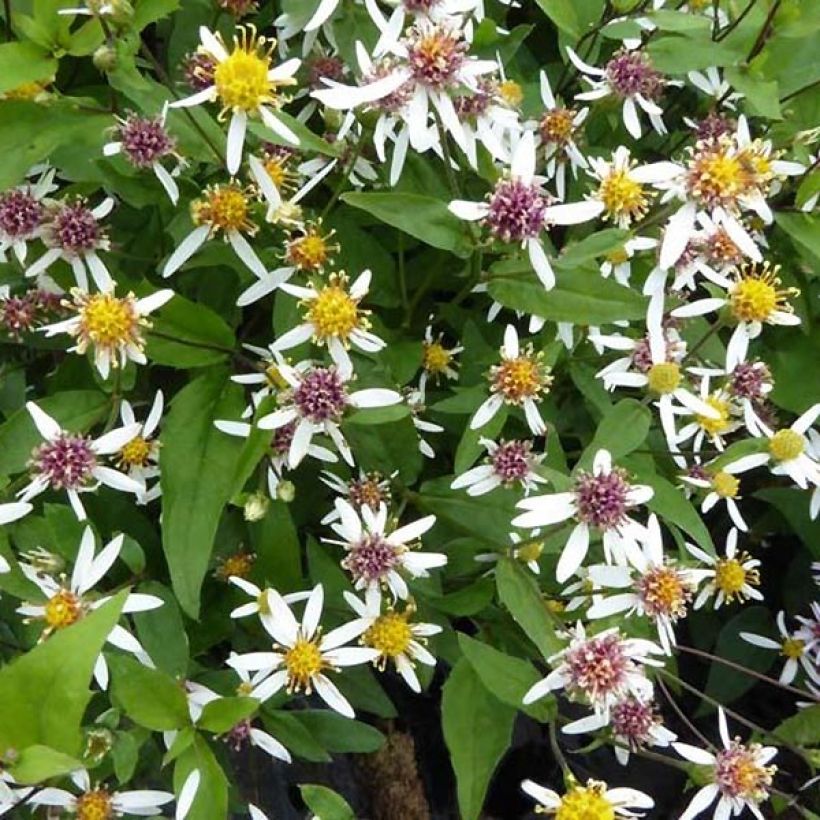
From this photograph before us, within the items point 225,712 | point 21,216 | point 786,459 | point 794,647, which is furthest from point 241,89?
point 794,647

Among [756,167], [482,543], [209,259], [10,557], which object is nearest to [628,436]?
[482,543]

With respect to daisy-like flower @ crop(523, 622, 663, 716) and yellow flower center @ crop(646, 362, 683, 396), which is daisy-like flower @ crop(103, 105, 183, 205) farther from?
daisy-like flower @ crop(523, 622, 663, 716)

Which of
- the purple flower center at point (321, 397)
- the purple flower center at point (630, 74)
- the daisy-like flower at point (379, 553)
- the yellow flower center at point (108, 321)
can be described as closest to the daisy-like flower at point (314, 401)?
the purple flower center at point (321, 397)

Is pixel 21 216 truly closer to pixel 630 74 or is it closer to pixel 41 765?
pixel 41 765

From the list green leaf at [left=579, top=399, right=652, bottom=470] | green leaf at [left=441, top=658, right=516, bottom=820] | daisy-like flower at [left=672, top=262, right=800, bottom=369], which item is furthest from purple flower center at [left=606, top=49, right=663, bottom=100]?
green leaf at [left=441, top=658, right=516, bottom=820]

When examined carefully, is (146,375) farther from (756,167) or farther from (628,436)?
(756,167)

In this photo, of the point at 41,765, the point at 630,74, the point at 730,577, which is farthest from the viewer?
the point at 730,577
